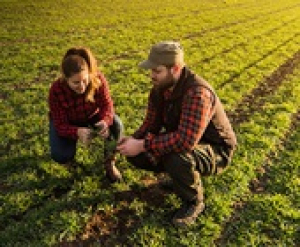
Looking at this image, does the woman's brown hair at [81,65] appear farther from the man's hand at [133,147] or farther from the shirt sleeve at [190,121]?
the shirt sleeve at [190,121]

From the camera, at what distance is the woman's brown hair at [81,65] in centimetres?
492

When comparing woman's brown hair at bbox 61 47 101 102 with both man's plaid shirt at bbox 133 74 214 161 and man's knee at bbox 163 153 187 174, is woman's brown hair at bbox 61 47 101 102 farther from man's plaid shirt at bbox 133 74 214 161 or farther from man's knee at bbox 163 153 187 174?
man's knee at bbox 163 153 187 174

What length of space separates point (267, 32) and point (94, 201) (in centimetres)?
1690

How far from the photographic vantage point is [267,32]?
769 inches

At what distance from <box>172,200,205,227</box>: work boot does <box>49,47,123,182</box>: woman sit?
1.25 metres

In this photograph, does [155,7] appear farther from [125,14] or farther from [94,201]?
[94,201]

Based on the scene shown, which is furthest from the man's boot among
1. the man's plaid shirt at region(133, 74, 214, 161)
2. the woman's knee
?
the woman's knee

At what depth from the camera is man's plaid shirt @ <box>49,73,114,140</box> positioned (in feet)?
17.7

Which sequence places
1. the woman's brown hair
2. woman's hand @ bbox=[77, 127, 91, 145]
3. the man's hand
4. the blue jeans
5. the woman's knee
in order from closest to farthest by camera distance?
1. the man's hand
2. the woman's brown hair
3. woman's hand @ bbox=[77, 127, 91, 145]
4. the blue jeans
5. the woman's knee

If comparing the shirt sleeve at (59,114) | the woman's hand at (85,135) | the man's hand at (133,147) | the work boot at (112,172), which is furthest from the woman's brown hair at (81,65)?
the man's hand at (133,147)

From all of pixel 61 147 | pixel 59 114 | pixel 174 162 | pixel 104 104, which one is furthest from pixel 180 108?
pixel 61 147

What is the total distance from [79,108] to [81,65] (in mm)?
866

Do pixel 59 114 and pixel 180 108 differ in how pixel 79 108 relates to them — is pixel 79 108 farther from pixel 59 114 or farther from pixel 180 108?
pixel 180 108

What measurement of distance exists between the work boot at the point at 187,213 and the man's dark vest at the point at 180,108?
0.90m
